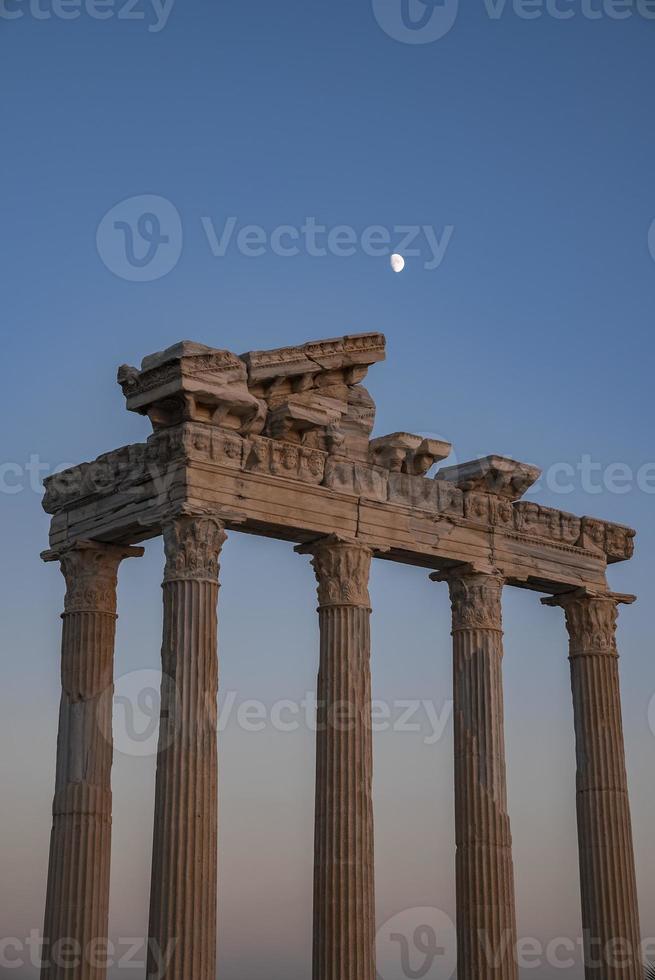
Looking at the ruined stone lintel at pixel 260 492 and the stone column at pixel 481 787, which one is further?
the stone column at pixel 481 787

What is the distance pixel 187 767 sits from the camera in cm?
3662

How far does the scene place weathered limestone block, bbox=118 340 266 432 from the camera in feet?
125

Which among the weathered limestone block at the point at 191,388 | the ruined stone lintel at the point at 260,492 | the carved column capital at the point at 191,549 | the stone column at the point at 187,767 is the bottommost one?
the stone column at the point at 187,767

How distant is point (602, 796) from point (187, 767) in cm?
1451

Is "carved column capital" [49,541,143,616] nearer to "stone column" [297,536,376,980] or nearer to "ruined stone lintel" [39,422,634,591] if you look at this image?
"ruined stone lintel" [39,422,634,591]

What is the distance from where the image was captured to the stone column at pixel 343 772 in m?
38.8

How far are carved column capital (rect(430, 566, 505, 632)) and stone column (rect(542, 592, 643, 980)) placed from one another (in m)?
4.26

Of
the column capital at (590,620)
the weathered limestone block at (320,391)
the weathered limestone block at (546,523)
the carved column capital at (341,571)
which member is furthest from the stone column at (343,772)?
the column capital at (590,620)

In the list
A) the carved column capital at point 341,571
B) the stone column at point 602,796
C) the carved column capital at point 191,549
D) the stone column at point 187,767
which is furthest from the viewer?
the stone column at point 602,796

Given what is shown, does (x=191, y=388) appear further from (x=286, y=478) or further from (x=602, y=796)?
(x=602, y=796)

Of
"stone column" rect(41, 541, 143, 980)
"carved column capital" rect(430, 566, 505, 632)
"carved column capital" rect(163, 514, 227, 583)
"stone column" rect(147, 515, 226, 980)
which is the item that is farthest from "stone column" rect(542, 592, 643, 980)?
"carved column capital" rect(163, 514, 227, 583)

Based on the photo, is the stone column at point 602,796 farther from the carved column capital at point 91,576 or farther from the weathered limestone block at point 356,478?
the carved column capital at point 91,576

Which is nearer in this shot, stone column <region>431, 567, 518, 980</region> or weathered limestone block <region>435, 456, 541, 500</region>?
stone column <region>431, 567, 518, 980</region>

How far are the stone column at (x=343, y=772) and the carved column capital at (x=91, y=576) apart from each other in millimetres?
4531
